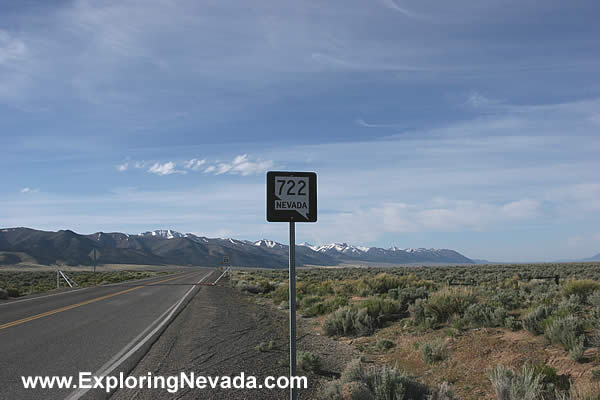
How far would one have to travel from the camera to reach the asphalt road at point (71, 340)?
23.6 ft

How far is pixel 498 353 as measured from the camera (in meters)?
7.79

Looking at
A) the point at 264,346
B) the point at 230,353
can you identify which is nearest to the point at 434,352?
the point at 264,346

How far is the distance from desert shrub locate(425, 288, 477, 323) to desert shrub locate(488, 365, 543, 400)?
451 cm

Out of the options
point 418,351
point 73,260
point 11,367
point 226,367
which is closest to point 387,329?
point 418,351

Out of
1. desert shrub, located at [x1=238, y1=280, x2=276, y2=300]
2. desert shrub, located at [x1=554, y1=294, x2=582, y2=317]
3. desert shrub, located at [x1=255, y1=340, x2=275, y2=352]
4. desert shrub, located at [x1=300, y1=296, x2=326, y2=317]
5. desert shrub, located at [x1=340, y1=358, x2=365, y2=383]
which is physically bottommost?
desert shrub, located at [x1=238, y1=280, x2=276, y2=300]

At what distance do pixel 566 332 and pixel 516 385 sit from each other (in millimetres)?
2264

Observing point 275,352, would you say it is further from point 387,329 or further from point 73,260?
point 73,260

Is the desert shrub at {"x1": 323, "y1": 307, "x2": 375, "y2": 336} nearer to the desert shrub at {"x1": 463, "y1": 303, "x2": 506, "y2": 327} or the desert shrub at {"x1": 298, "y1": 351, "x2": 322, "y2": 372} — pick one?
the desert shrub at {"x1": 463, "y1": 303, "x2": 506, "y2": 327}

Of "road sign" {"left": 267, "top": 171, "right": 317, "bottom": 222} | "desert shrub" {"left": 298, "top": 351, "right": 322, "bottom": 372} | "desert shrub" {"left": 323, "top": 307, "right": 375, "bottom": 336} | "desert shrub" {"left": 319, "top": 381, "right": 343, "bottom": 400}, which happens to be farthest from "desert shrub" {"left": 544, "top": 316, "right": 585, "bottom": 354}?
"road sign" {"left": 267, "top": 171, "right": 317, "bottom": 222}

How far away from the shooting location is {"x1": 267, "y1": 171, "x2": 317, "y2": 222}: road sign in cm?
525

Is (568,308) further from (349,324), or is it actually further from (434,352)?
(349,324)

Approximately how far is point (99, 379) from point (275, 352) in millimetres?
3559

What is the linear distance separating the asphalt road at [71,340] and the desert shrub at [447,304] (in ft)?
22.9

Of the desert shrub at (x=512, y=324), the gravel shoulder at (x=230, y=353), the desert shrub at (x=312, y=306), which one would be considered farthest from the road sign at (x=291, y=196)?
the desert shrub at (x=312, y=306)
